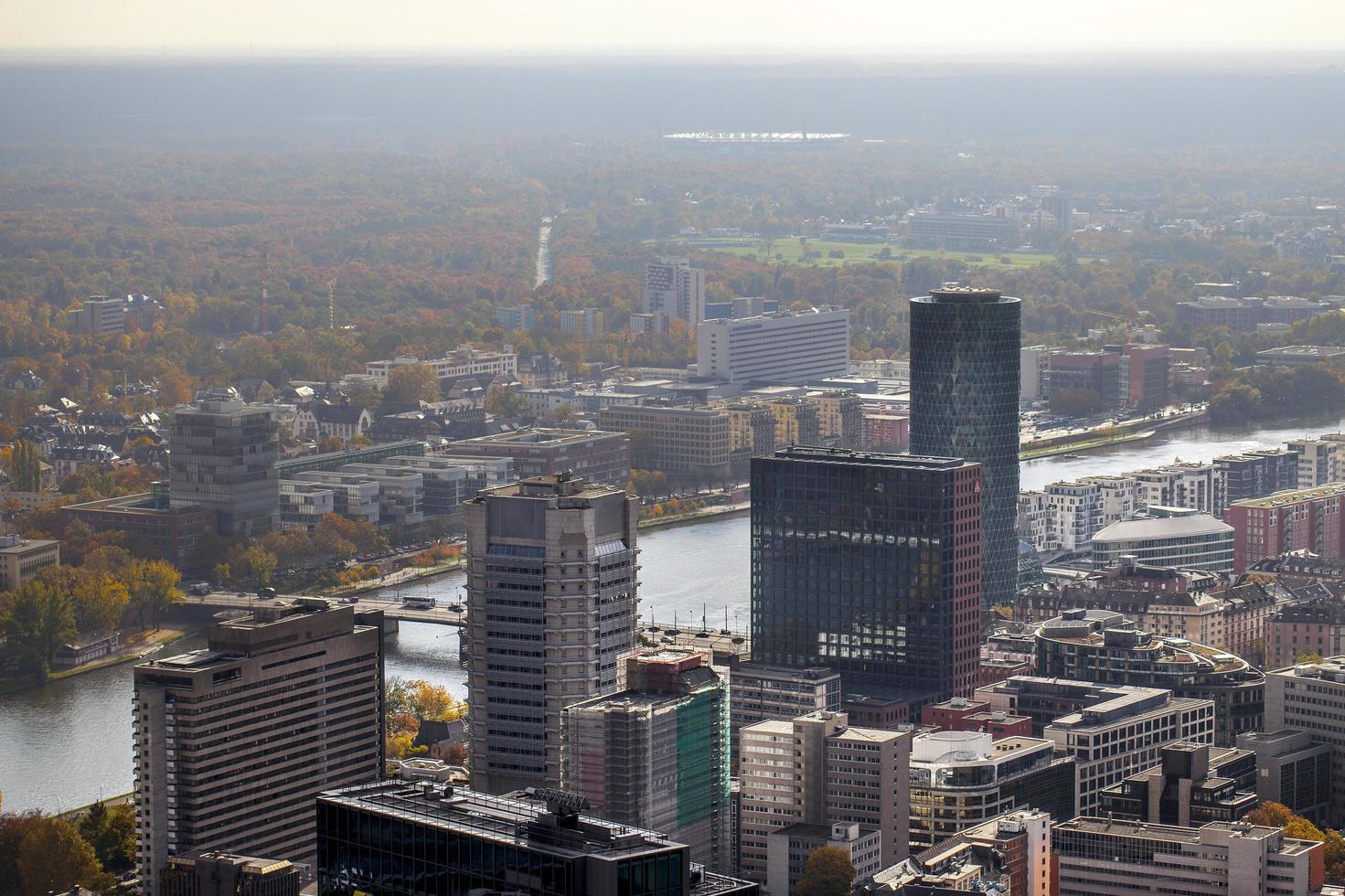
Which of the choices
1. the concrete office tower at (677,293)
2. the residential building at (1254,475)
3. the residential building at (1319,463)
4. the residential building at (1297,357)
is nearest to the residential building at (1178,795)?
the residential building at (1254,475)

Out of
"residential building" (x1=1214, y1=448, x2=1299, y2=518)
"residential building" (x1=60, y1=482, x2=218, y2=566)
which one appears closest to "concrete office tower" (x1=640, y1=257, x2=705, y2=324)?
"residential building" (x1=1214, y1=448, x2=1299, y2=518)

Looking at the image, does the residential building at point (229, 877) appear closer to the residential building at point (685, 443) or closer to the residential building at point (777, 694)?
the residential building at point (777, 694)

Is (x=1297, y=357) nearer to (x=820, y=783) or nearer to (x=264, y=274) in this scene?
(x=264, y=274)

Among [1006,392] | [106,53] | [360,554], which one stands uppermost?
[106,53]

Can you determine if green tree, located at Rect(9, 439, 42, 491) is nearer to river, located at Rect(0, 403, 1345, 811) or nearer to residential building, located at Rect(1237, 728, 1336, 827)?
river, located at Rect(0, 403, 1345, 811)

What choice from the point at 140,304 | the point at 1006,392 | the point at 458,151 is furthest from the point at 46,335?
the point at 458,151

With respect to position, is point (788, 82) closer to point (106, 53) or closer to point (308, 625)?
point (106, 53)
